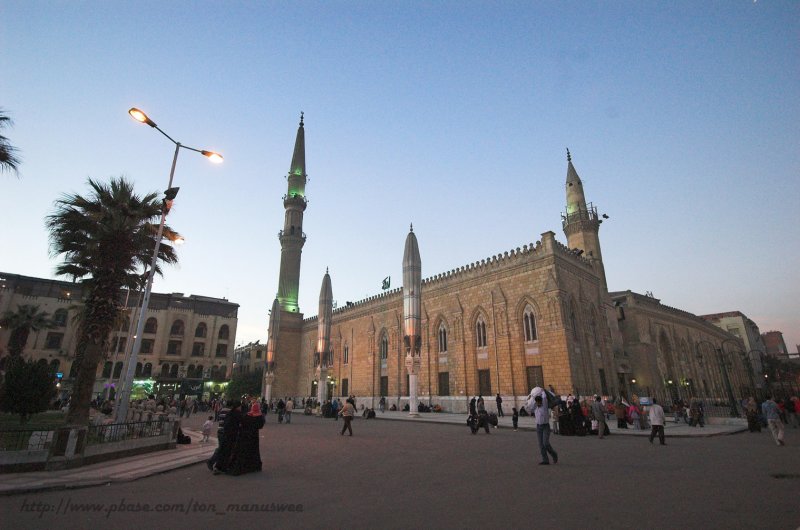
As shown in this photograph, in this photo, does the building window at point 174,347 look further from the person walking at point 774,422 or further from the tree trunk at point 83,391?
the person walking at point 774,422

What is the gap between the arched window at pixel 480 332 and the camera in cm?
2620

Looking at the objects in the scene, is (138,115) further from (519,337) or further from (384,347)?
(384,347)

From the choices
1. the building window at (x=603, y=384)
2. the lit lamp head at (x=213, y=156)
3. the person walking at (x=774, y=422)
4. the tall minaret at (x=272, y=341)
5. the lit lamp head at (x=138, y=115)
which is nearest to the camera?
the person walking at (x=774, y=422)

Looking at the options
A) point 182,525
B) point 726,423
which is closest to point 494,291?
point 726,423

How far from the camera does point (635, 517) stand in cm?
389

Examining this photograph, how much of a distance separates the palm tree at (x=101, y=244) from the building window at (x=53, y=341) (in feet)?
126

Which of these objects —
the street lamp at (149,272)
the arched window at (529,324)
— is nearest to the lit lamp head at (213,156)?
the street lamp at (149,272)

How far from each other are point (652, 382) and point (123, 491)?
104ft

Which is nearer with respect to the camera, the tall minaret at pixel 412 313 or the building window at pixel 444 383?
the tall minaret at pixel 412 313

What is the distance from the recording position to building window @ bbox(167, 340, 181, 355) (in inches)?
1801

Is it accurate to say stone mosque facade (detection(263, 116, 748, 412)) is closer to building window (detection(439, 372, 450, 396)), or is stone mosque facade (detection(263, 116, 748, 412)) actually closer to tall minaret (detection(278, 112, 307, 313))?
building window (detection(439, 372, 450, 396))

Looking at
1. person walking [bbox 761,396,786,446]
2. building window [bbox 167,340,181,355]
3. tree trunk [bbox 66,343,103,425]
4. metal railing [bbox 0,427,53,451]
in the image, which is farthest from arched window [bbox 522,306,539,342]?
building window [bbox 167,340,181,355]

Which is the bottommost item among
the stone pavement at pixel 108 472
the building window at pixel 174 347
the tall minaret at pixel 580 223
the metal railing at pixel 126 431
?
the stone pavement at pixel 108 472

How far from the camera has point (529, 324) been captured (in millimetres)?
24031
